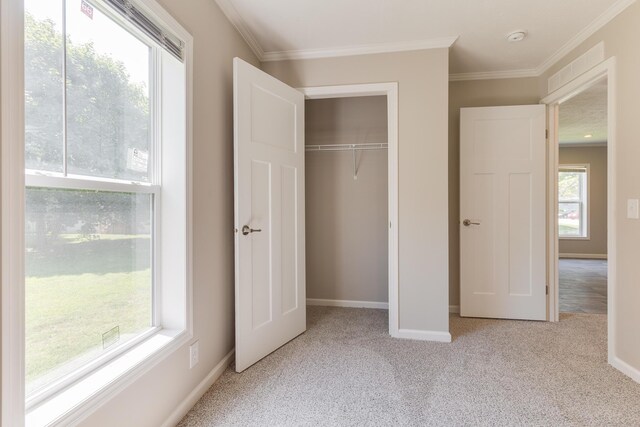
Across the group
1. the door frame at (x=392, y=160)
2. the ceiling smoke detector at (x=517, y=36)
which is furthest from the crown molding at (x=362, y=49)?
the ceiling smoke detector at (x=517, y=36)

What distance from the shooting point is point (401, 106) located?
2490 millimetres

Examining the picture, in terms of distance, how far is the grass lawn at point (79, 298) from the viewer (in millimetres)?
1012

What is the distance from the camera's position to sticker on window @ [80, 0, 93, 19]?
117 centimetres

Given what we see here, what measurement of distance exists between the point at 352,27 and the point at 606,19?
1.73m

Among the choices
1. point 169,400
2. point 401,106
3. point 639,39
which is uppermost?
point 639,39

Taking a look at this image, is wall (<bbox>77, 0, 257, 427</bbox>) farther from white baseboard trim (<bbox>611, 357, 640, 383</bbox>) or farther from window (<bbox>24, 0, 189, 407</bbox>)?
white baseboard trim (<bbox>611, 357, 640, 383</bbox>)

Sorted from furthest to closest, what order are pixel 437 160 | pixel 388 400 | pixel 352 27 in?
pixel 437 160 → pixel 352 27 → pixel 388 400

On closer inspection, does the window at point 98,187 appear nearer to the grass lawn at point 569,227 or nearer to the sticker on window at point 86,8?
the sticker on window at point 86,8

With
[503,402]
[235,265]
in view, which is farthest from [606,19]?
[235,265]

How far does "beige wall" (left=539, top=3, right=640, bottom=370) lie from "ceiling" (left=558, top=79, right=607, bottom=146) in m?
1.19

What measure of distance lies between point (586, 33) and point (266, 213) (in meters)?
2.72

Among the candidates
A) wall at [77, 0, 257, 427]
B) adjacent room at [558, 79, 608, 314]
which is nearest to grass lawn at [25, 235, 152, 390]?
wall at [77, 0, 257, 427]

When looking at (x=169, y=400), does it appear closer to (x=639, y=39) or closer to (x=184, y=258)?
(x=184, y=258)

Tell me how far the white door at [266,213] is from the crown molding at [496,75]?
1.68 metres
